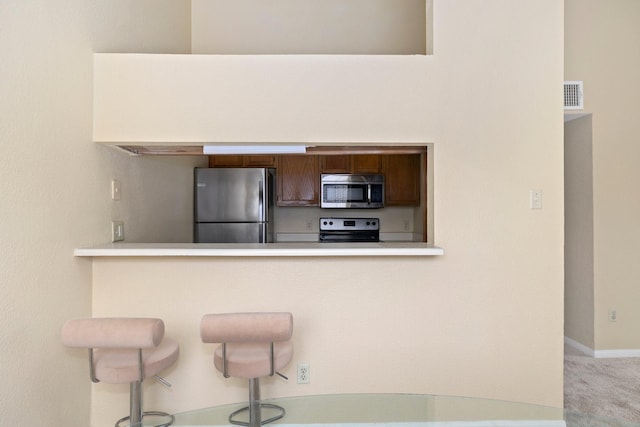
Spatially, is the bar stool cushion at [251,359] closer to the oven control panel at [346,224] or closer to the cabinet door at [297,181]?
the cabinet door at [297,181]

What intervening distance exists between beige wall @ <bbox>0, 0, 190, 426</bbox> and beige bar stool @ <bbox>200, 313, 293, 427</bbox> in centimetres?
72

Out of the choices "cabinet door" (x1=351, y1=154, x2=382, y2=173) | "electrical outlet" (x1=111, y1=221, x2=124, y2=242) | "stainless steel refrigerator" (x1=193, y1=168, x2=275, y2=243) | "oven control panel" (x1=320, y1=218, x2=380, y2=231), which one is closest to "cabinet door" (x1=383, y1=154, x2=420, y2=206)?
"cabinet door" (x1=351, y1=154, x2=382, y2=173)

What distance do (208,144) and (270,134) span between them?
36 centimetres

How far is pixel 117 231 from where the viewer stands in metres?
2.64

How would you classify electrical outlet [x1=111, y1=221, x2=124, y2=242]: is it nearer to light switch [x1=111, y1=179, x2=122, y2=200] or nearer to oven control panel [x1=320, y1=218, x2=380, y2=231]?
light switch [x1=111, y1=179, x2=122, y2=200]

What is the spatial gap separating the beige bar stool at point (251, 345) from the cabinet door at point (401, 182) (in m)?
3.07

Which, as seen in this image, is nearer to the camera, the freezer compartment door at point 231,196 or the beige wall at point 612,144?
the beige wall at point 612,144

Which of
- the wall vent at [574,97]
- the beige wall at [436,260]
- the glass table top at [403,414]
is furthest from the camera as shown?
the wall vent at [574,97]

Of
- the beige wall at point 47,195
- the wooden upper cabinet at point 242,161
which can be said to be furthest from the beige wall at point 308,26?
the beige wall at point 47,195

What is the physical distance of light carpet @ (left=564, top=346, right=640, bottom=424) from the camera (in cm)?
289

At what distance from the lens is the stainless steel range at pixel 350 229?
509 centimetres

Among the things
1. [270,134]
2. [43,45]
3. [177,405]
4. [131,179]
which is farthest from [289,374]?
[43,45]

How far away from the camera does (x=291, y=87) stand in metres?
2.47

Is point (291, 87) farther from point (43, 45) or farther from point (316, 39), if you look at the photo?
point (316, 39)
